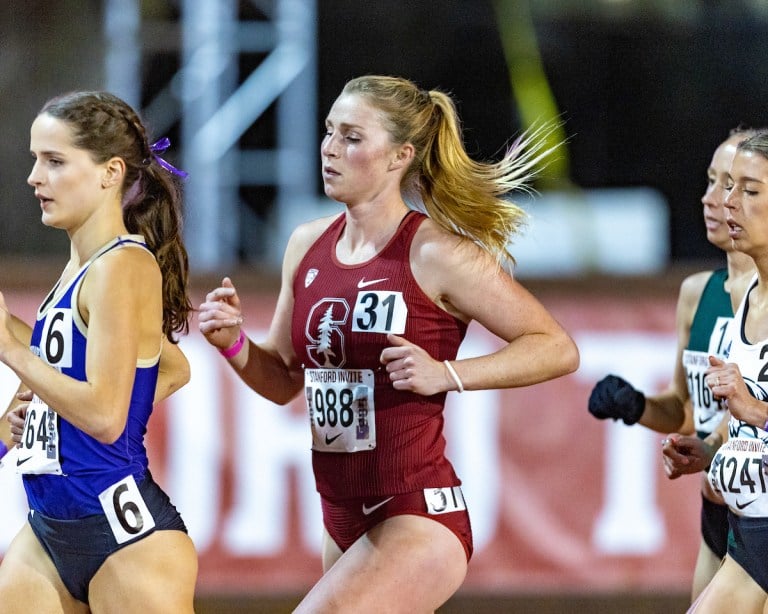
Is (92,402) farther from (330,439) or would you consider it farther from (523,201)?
(523,201)

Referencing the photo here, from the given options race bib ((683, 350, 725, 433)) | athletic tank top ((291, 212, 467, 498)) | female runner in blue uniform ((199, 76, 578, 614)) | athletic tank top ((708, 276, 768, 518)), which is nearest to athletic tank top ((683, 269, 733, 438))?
race bib ((683, 350, 725, 433))

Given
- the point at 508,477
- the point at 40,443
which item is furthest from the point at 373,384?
the point at 508,477

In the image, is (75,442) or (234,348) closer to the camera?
(75,442)

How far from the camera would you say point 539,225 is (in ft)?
27.1

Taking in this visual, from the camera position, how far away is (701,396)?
13.6ft

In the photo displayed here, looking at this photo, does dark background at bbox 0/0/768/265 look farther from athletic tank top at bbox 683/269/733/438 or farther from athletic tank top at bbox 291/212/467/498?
athletic tank top at bbox 291/212/467/498

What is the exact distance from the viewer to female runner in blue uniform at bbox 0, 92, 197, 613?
9.43ft

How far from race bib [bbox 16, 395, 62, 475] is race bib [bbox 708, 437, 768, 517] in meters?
1.66

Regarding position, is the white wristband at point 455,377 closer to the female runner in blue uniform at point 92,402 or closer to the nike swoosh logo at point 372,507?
the nike swoosh logo at point 372,507

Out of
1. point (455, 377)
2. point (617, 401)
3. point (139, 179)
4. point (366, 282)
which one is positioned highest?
point (139, 179)

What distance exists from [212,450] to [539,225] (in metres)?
3.33

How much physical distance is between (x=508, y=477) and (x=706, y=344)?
174 cm

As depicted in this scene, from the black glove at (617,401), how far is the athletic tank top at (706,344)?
0.60ft

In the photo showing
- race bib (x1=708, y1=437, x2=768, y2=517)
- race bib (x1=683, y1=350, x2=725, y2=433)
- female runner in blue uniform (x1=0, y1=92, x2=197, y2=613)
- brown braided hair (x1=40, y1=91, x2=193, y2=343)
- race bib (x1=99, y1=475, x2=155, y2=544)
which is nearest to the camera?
female runner in blue uniform (x1=0, y1=92, x2=197, y2=613)
